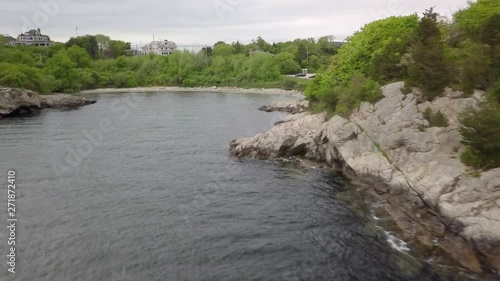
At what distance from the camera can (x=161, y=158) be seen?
47469 mm

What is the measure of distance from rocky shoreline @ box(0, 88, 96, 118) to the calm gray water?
32729mm

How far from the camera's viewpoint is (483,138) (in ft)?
82.7

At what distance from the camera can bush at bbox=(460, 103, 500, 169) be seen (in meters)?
24.8

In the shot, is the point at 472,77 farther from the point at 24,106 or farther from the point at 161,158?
the point at 24,106

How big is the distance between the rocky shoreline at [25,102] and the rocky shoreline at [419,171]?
63539 mm

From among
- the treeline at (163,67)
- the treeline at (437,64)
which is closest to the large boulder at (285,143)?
the treeline at (437,64)

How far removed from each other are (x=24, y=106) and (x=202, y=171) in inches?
2536

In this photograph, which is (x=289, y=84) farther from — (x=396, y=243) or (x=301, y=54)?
(x=396, y=243)

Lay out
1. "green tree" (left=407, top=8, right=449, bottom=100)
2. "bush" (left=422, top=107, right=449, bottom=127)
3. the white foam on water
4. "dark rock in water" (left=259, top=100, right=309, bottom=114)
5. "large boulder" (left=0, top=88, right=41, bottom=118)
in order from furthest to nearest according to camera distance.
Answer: "dark rock in water" (left=259, top=100, right=309, bottom=114), "large boulder" (left=0, top=88, right=41, bottom=118), "green tree" (left=407, top=8, right=449, bottom=100), "bush" (left=422, top=107, right=449, bottom=127), the white foam on water

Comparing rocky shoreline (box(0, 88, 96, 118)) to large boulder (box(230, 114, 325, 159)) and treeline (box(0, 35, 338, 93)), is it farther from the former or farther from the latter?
large boulder (box(230, 114, 325, 159))

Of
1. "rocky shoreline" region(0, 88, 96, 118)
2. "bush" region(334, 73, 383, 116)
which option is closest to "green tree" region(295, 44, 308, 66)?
"rocky shoreline" region(0, 88, 96, 118)

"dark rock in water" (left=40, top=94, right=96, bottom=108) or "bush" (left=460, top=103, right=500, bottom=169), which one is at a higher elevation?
"bush" (left=460, top=103, right=500, bottom=169)

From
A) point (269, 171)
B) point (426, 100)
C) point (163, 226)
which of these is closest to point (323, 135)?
point (269, 171)

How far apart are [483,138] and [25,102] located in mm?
90213
